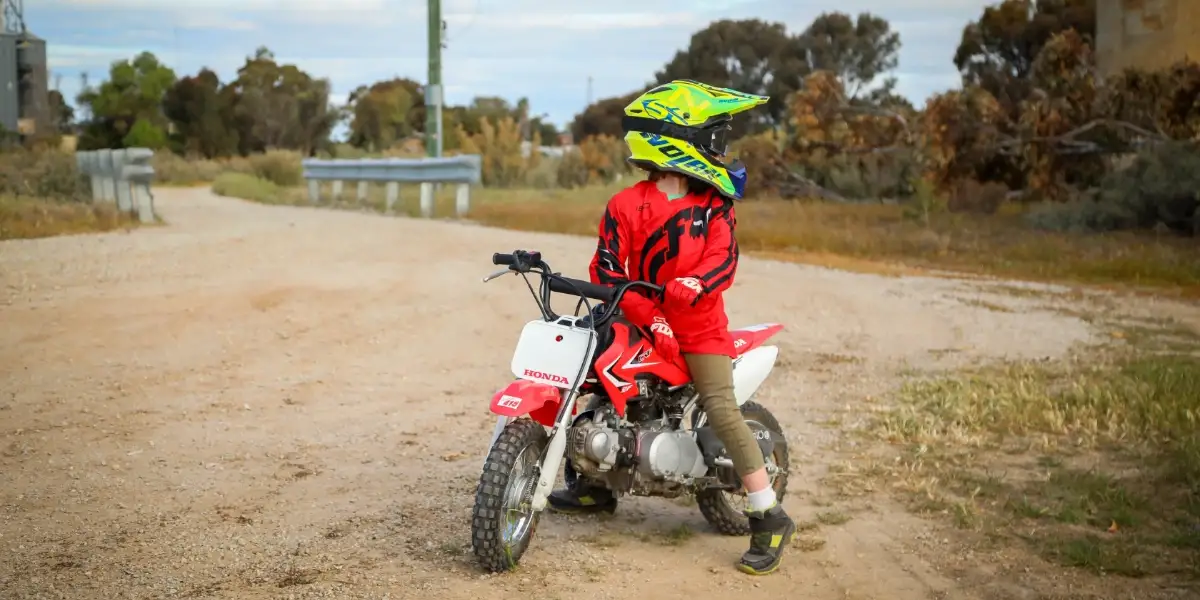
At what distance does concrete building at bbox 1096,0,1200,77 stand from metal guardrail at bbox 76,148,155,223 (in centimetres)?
1223

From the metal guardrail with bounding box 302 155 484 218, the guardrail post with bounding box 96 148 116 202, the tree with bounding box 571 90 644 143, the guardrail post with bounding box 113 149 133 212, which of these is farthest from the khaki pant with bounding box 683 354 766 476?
the tree with bounding box 571 90 644 143

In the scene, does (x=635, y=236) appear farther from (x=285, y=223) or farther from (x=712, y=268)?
(x=285, y=223)

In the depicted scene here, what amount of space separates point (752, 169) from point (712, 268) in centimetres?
1631

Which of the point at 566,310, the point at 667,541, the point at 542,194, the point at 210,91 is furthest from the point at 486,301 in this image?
the point at 210,91

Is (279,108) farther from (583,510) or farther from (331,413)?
(583,510)

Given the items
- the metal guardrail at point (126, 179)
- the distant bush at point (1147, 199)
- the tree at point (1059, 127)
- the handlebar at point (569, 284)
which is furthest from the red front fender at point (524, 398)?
the tree at point (1059, 127)

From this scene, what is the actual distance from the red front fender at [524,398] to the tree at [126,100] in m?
22.4

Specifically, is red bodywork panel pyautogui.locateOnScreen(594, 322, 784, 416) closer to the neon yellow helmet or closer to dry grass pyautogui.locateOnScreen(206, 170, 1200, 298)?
the neon yellow helmet

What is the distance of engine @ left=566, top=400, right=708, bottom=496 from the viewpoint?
493cm

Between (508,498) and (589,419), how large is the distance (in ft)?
1.55

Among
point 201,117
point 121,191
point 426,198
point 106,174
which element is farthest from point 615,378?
point 201,117

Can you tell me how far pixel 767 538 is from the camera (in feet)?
16.3

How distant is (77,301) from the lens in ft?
31.8

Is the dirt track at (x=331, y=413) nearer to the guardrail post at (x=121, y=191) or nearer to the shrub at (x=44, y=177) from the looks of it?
the guardrail post at (x=121, y=191)
